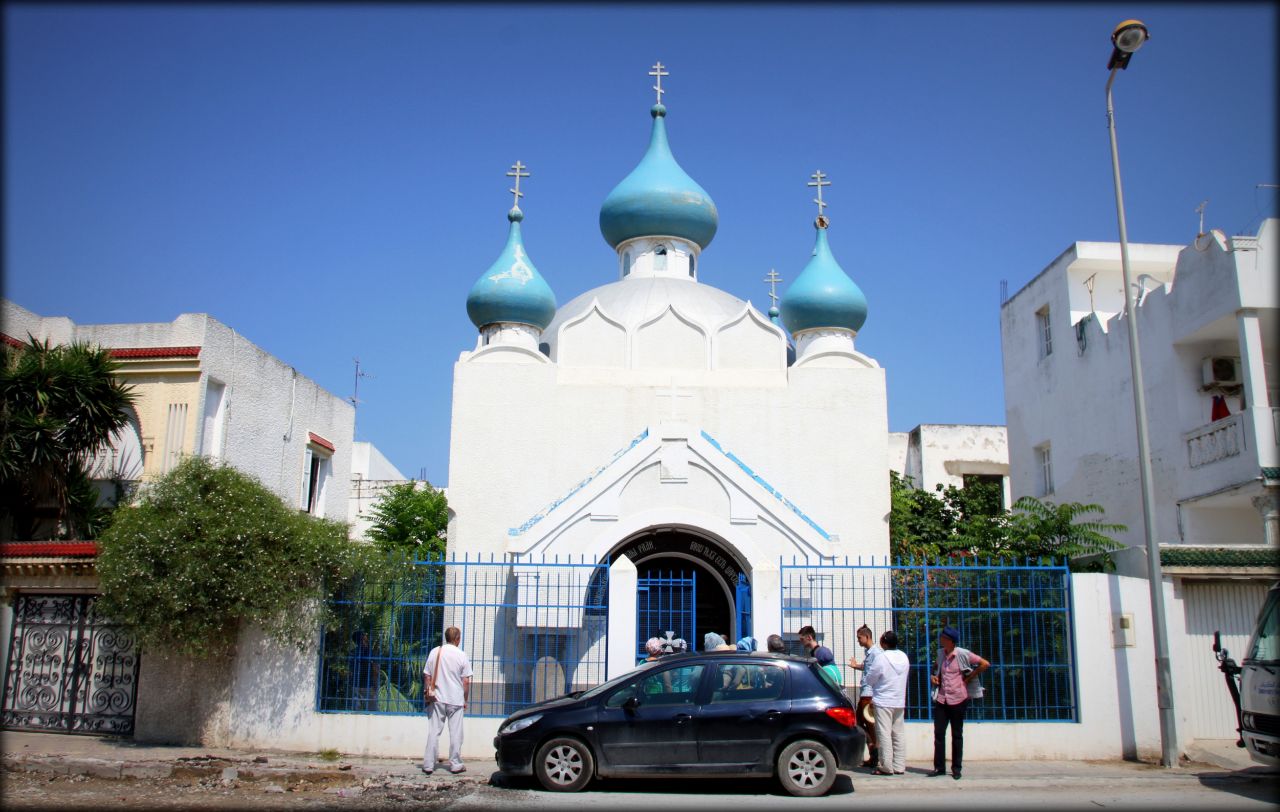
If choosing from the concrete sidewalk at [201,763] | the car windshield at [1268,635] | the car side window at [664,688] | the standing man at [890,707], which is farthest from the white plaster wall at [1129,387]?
the concrete sidewalk at [201,763]

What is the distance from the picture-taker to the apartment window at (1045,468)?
2277 cm

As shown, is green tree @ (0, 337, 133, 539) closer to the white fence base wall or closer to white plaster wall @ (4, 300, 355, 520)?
white plaster wall @ (4, 300, 355, 520)

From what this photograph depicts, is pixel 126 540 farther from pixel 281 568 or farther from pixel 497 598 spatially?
pixel 497 598

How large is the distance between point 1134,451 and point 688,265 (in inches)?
350

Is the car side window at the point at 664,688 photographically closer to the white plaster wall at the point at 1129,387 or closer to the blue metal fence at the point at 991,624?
the blue metal fence at the point at 991,624

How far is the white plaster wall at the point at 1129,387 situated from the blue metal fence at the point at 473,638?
693 centimetres

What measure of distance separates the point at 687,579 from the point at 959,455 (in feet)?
65.0

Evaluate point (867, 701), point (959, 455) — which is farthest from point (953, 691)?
point (959, 455)

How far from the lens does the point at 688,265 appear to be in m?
20.6

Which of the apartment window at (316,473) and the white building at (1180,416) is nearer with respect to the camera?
the white building at (1180,416)

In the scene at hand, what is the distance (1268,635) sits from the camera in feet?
33.8

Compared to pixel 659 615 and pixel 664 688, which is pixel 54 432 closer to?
pixel 659 615

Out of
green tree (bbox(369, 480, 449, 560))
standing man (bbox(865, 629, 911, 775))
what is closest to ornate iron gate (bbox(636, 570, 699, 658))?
standing man (bbox(865, 629, 911, 775))

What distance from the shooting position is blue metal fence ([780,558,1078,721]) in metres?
12.3
